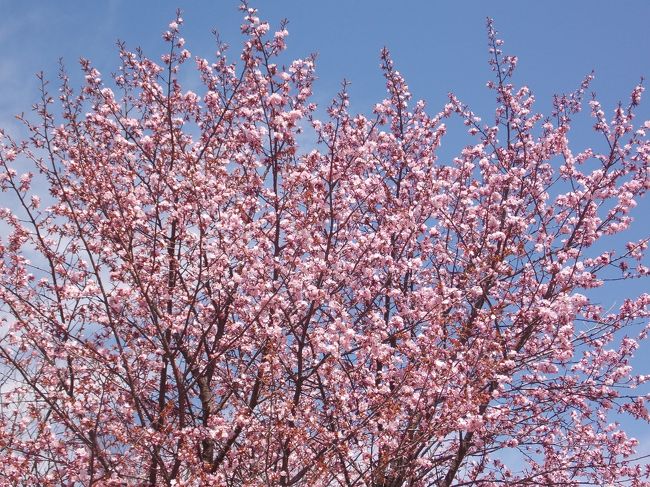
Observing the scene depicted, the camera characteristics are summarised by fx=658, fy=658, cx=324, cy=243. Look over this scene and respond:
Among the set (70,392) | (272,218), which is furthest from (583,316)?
(70,392)

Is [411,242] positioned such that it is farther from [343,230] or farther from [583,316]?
[583,316]

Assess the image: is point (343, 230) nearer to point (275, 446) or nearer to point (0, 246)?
point (275, 446)

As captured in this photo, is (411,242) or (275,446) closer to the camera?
(275,446)

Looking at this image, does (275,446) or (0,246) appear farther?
(0,246)

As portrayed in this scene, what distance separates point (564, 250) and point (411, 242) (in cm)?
295

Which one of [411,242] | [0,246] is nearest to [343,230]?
[411,242]

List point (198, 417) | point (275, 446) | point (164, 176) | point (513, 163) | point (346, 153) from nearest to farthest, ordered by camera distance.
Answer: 1. point (275, 446)
2. point (198, 417)
3. point (164, 176)
4. point (346, 153)
5. point (513, 163)

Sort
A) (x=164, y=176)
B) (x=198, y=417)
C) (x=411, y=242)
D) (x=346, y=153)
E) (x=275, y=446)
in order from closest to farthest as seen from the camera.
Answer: (x=275, y=446)
(x=198, y=417)
(x=164, y=176)
(x=346, y=153)
(x=411, y=242)

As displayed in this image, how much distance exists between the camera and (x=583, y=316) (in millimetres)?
12484

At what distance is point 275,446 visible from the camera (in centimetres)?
942

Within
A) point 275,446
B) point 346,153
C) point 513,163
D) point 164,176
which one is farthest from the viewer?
point 513,163

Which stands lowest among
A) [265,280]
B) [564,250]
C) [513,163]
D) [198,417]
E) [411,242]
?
[198,417]

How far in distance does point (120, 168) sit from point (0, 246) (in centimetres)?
246

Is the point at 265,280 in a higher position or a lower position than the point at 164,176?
lower
